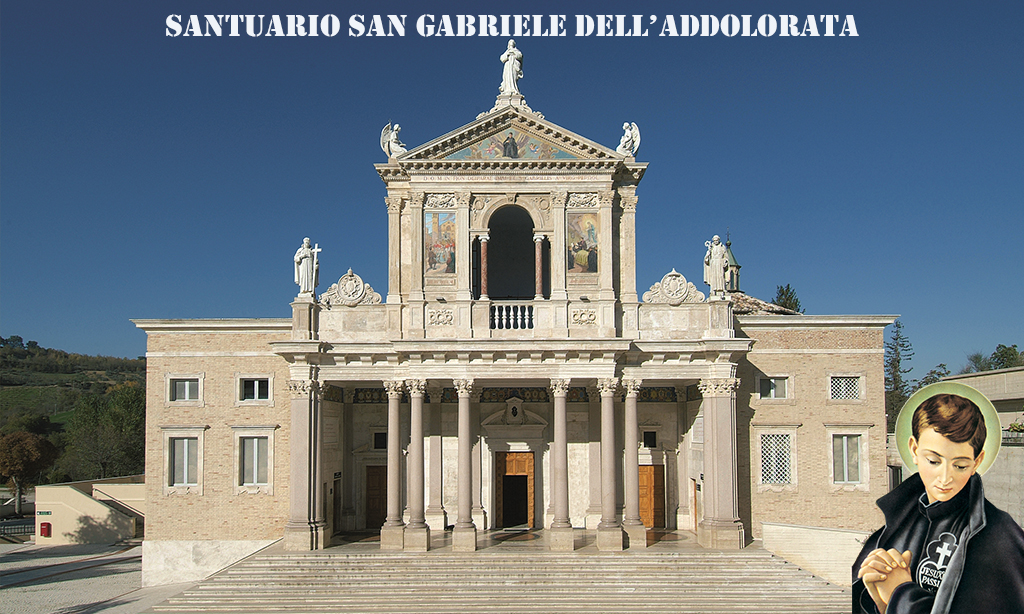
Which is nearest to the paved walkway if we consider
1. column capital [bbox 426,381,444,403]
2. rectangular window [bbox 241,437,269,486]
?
rectangular window [bbox 241,437,269,486]

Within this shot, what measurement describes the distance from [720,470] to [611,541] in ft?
14.7

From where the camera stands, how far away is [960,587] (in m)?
8.17

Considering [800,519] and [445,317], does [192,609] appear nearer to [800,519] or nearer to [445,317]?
[445,317]

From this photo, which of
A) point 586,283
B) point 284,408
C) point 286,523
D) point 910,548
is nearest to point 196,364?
point 284,408

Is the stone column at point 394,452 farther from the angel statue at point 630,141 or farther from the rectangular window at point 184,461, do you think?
the angel statue at point 630,141

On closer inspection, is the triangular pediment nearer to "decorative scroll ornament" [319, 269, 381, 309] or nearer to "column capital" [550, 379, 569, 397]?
"decorative scroll ornament" [319, 269, 381, 309]

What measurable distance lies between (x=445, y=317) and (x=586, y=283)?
507 centimetres

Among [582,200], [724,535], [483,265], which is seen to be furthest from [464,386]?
[724,535]

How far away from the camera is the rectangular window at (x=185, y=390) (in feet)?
99.7

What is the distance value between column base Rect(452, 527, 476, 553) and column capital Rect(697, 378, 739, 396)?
933 centimetres

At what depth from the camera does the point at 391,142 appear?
30.0 meters

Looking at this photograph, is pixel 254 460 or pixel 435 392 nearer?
pixel 254 460

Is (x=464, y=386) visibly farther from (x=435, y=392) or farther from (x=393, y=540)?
(x=393, y=540)

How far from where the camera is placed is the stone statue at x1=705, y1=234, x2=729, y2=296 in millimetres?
28562
